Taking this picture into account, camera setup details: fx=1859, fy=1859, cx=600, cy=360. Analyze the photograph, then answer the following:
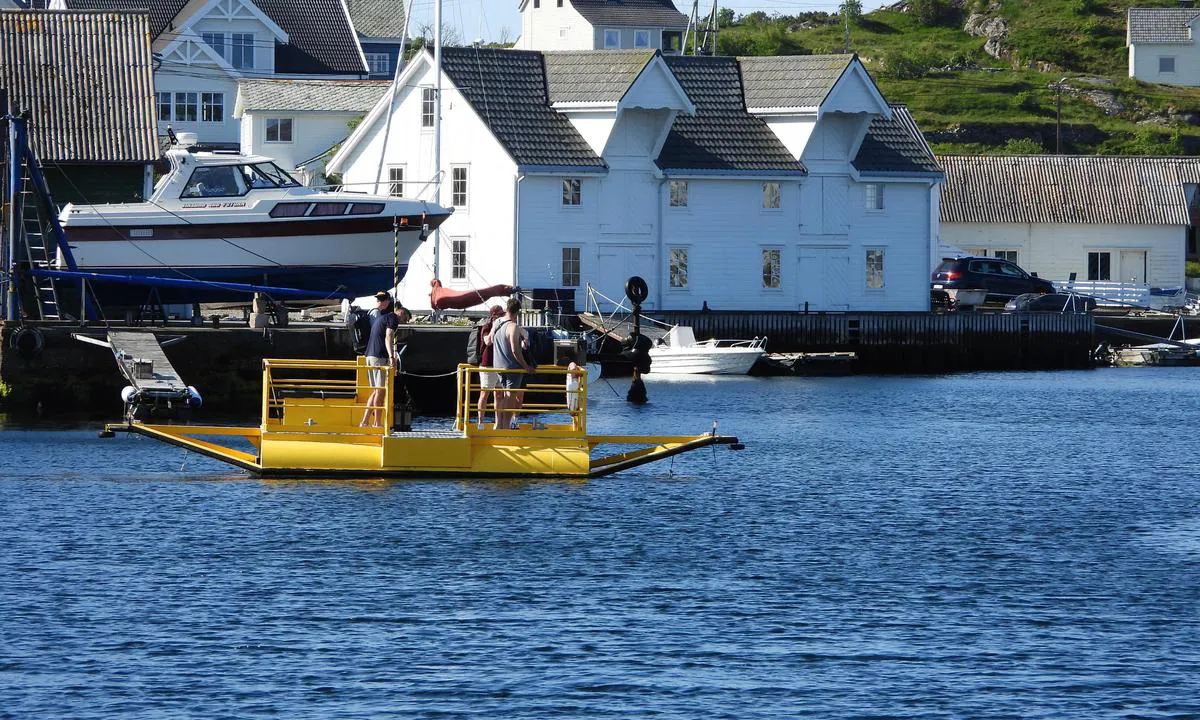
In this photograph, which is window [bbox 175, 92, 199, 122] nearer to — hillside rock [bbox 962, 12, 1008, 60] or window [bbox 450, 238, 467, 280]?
window [bbox 450, 238, 467, 280]

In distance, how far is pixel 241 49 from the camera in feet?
293

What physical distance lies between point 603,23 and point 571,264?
167 feet

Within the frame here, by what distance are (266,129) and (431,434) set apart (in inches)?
2332

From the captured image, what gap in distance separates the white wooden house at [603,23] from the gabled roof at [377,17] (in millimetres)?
8678

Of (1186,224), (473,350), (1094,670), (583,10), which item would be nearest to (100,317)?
(473,350)

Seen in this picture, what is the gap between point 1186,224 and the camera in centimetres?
8138

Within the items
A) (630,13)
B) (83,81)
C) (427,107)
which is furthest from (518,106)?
(630,13)

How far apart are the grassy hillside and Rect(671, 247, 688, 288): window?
149 ft

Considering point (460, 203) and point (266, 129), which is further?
point (266, 129)

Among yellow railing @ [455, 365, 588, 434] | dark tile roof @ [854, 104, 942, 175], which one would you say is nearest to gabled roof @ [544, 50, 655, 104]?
dark tile roof @ [854, 104, 942, 175]

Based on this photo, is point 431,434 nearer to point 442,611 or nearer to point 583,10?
point 442,611

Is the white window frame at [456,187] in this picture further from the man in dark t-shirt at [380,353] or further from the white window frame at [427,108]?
the man in dark t-shirt at [380,353]

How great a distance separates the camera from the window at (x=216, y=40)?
88375 millimetres

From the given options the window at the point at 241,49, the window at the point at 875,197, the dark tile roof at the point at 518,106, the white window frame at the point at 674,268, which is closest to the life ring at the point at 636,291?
the dark tile roof at the point at 518,106
